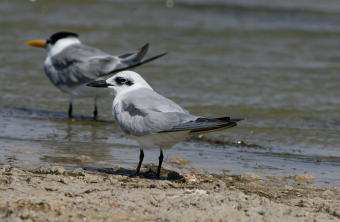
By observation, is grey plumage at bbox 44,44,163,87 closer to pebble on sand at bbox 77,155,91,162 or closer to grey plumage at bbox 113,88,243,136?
pebble on sand at bbox 77,155,91,162

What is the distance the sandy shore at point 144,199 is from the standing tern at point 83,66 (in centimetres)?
292

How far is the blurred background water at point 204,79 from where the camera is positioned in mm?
4754

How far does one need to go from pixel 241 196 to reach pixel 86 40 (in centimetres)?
879

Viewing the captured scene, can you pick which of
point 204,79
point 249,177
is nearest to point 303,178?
point 249,177

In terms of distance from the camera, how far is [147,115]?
381 cm

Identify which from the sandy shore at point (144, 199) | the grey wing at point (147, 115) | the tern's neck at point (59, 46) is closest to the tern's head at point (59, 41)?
the tern's neck at point (59, 46)

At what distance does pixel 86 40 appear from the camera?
11.3 metres

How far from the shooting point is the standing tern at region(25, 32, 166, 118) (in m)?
6.51

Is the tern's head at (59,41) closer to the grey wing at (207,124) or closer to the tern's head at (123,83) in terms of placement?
the tern's head at (123,83)

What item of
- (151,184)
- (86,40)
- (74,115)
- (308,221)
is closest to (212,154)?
(151,184)

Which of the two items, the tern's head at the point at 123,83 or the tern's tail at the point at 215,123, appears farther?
the tern's head at the point at 123,83

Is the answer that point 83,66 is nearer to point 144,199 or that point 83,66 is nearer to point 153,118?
point 153,118

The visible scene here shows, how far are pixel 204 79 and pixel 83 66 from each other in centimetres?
274

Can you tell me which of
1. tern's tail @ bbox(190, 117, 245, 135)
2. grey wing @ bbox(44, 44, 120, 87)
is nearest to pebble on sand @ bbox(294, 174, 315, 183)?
tern's tail @ bbox(190, 117, 245, 135)
